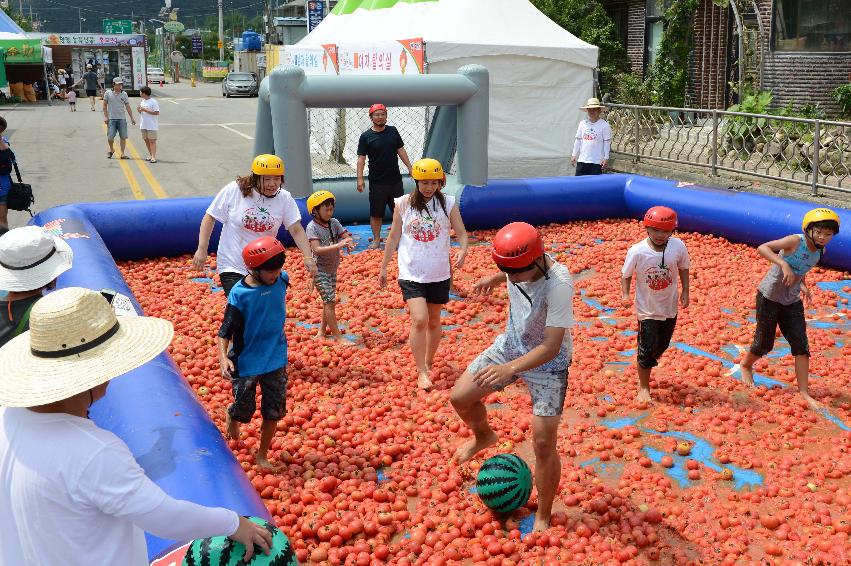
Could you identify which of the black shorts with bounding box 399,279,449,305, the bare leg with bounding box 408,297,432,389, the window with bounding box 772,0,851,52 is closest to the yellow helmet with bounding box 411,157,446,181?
the black shorts with bounding box 399,279,449,305

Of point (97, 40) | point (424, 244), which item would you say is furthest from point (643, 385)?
point (97, 40)

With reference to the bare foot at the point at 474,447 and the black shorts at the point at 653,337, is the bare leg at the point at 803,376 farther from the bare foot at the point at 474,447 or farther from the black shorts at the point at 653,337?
the bare foot at the point at 474,447

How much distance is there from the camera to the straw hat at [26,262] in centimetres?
461

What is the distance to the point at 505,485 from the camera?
5199mm

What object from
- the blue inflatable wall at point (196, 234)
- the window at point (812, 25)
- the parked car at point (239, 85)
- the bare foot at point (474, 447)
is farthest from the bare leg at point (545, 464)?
the parked car at point (239, 85)

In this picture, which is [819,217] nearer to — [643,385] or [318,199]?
[643,385]

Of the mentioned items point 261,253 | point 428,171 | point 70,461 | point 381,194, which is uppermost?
point 428,171

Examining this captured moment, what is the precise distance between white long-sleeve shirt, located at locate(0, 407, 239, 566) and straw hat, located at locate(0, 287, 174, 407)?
11 centimetres

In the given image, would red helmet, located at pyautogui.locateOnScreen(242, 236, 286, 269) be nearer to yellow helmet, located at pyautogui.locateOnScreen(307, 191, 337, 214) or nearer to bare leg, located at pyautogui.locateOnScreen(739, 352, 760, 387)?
yellow helmet, located at pyautogui.locateOnScreen(307, 191, 337, 214)

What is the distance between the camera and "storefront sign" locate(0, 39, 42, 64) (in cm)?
4544

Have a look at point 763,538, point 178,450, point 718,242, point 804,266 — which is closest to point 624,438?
point 763,538

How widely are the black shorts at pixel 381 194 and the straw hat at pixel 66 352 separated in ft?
30.0

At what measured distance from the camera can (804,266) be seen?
22.1ft

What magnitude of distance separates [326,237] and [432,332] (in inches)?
64.8
